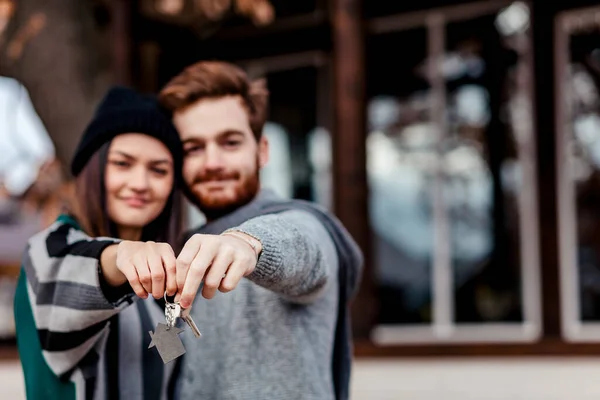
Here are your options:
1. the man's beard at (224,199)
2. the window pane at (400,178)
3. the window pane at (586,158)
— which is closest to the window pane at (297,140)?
the window pane at (400,178)

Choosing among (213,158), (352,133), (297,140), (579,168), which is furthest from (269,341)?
(297,140)

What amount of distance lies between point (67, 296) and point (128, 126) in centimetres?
48

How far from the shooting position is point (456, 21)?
20.6 ft

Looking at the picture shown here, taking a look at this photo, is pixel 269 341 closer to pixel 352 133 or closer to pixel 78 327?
pixel 78 327

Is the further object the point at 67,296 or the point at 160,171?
the point at 160,171

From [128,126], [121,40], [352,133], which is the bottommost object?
[128,126]

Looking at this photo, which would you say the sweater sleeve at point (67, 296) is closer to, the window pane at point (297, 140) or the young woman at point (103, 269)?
the young woman at point (103, 269)

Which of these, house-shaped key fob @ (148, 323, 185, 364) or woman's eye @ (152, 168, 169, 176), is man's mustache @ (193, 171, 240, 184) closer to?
woman's eye @ (152, 168, 169, 176)

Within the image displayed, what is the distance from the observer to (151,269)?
4.39ft

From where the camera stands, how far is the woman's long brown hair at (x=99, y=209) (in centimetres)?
198

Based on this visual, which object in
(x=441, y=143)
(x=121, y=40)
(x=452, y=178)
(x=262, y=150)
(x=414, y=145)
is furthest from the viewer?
(x=414, y=145)

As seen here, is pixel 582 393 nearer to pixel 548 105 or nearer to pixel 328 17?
pixel 548 105

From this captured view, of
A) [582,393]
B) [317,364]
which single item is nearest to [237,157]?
[317,364]

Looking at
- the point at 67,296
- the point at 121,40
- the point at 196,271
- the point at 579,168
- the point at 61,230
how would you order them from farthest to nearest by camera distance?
1. the point at 579,168
2. the point at 121,40
3. the point at 61,230
4. the point at 67,296
5. the point at 196,271
